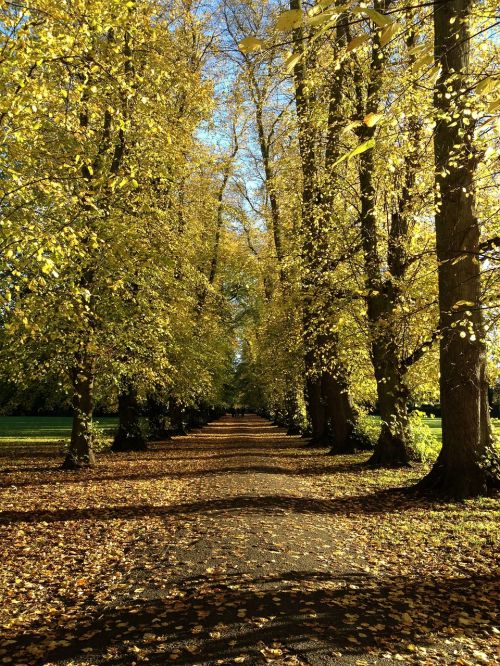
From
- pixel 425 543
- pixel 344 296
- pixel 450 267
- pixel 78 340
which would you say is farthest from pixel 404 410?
pixel 78 340

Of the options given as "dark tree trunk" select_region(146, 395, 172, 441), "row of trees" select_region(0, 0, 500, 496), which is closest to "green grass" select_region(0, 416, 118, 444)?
"dark tree trunk" select_region(146, 395, 172, 441)

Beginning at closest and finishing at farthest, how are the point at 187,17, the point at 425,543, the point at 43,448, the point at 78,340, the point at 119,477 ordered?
A: the point at 425,543 < the point at 78,340 < the point at 119,477 < the point at 187,17 < the point at 43,448

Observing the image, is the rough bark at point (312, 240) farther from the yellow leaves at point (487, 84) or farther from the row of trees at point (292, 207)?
the yellow leaves at point (487, 84)

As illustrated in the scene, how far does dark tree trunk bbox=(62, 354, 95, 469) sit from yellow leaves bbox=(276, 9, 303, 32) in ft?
39.6

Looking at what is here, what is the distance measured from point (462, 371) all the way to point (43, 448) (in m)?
18.6

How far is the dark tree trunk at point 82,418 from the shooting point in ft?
45.4

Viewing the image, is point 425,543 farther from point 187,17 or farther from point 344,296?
point 187,17

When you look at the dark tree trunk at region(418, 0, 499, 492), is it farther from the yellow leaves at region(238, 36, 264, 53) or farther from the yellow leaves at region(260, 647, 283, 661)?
the yellow leaves at region(238, 36, 264, 53)

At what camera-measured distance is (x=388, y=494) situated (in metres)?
10.5

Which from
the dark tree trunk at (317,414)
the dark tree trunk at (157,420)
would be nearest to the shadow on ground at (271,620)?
the dark tree trunk at (317,414)

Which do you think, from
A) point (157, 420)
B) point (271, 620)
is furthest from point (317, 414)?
point (271, 620)

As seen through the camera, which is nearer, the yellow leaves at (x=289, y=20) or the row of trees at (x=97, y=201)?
the yellow leaves at (x=289, y=20)

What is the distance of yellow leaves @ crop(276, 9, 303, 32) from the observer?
1942mm

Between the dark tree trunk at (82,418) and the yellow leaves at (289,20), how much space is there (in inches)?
475
